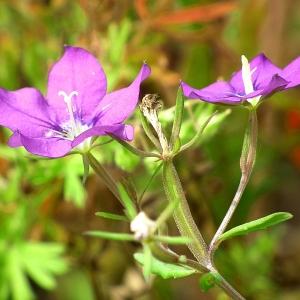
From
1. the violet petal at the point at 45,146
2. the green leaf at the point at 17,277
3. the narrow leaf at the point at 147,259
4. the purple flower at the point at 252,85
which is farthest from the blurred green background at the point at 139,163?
the narrow leaf at the point at 147,259

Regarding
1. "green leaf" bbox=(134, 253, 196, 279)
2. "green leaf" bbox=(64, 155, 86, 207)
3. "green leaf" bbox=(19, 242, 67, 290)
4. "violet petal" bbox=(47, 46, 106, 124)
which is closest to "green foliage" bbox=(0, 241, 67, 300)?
"green leaf" bbox=(19, 242, 67, 290)

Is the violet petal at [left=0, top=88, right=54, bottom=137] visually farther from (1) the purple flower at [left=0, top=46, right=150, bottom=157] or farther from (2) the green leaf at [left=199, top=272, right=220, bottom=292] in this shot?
(2) the green leaf at [left=199, top=272, right=220, bottom=292]

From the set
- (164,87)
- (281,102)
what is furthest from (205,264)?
(281,102)

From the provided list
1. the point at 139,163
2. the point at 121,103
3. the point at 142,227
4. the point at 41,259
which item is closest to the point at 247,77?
the point at 121,103

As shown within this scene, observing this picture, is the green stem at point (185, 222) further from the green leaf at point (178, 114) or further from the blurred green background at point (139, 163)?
the blurred green background at point (139, 163)

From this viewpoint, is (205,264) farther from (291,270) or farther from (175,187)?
(291,270)
